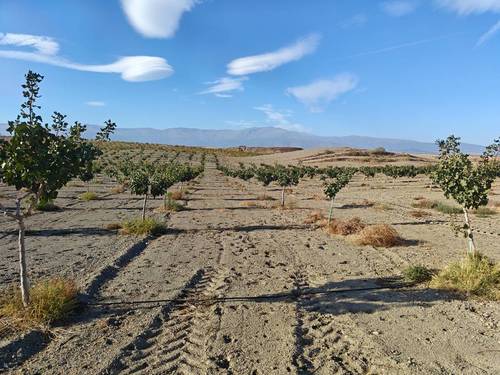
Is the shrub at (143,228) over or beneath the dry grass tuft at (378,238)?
beneath

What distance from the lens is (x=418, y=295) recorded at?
11.1m

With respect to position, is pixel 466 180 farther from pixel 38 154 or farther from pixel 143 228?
pixel 143 228

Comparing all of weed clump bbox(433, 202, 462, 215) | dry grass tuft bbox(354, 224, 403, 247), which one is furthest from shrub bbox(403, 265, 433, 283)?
weed clump bbox(433, 202, 462, 215)

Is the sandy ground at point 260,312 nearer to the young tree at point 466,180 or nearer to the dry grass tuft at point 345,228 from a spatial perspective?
the dry grass tuft at point 345,228

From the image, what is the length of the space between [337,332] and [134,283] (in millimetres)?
5914

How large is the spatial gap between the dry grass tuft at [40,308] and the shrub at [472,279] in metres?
9.08

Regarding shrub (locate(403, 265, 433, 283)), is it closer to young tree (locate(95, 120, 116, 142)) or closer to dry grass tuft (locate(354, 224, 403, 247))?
dry grass tuft (locate(354, 224, 403, 247))

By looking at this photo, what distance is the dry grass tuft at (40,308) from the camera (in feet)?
27.8

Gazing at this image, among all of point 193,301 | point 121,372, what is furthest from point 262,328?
point 121,372

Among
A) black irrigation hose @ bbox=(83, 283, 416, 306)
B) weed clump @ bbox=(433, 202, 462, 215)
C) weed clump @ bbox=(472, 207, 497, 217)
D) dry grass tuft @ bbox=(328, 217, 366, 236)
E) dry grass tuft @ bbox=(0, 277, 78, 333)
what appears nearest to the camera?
dry grass tuft @ bbox=(0, 277, 78, 333)

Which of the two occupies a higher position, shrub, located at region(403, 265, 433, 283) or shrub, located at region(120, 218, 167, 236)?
shrub, located at region(403, 265, 433, 283)

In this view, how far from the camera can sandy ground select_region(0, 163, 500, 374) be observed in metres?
7.44

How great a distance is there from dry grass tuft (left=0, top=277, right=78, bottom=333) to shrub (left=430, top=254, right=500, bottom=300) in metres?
9.08

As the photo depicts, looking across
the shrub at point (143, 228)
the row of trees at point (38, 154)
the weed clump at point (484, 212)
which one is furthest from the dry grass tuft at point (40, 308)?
the weed clump at point (484, 212)
